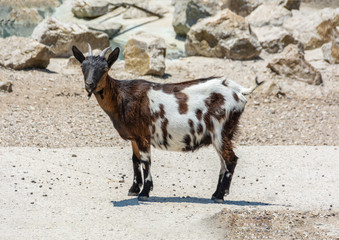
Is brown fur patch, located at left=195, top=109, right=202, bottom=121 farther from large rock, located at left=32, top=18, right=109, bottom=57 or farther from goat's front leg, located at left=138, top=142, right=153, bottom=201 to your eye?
large rock, located at left=32, top=18, right=109, bottom=57

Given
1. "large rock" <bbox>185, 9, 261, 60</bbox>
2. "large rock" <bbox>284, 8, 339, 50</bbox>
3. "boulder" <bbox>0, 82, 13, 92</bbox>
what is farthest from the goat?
"large rock" <bbox>284, 8, 339, 50</bbox>

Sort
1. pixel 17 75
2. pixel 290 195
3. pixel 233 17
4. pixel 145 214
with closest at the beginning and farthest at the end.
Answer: pixel 145 214
pixel 290 195
pixel 17 75
pixel 233 17

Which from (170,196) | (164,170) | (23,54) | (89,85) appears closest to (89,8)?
(23,54)

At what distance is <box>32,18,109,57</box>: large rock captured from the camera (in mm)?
18797

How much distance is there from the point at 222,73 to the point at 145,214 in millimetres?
11052

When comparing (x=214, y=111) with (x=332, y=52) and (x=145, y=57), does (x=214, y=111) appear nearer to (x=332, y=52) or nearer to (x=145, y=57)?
Answer: (x=145, y=57)

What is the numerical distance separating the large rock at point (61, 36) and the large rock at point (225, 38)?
12.3ft

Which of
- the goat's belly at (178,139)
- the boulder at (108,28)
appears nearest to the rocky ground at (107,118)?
the goat's belly at (178,139)

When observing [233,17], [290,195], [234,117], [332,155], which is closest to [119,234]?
[234,117]

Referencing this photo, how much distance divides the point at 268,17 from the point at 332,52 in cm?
406

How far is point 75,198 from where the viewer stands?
27.5ft

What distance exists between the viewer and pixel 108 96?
8.05 meters

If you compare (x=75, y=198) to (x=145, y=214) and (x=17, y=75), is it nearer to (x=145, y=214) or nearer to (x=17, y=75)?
(x=145, y=214)

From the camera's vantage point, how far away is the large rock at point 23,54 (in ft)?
54.9
